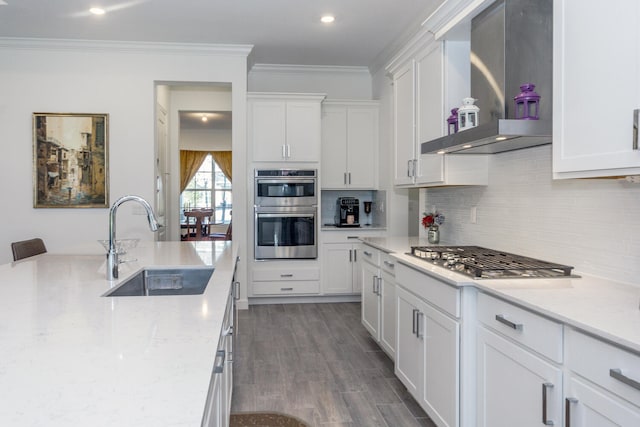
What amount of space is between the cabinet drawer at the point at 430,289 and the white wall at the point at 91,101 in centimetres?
291

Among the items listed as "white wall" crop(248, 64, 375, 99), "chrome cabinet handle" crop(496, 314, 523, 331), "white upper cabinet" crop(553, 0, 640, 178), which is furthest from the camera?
"white wall" crop(248, 64, 375, 99)

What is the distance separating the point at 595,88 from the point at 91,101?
4.63 meters

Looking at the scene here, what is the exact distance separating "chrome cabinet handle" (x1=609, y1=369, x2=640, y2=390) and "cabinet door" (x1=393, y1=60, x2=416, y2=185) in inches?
91.2

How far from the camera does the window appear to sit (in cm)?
1142

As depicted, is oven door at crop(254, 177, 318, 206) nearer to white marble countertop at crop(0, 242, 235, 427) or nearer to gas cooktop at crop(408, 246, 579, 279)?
gas cooktop at crop(408, 246, 579, 279)

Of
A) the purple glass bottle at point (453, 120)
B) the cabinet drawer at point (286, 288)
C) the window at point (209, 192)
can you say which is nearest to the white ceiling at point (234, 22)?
the purple glass bottle at point (453, 120)

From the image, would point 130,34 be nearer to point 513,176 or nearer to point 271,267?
point 271,267

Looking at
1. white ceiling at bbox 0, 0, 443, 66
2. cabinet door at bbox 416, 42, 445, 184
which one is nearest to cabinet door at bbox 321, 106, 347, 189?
white ceiling at bbox 0, 0, 443, 66

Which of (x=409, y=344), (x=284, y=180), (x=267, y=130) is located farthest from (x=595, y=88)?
(x=267, y=130)

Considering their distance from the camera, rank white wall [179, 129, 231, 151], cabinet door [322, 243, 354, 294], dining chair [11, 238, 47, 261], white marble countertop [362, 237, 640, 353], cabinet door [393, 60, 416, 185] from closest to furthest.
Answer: white marble countertop [362, 237, 640, 353] → dining chair [11, 238, 47, 261] → cabinet door [393, 60, 416, 185] → cabinet door [322, 243, 354, 294] → white wall [179, 129, 231, 151]

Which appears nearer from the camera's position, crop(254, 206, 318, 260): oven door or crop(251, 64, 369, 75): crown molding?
crop(254, 206, 318, 260): oven door

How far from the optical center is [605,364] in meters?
1.22

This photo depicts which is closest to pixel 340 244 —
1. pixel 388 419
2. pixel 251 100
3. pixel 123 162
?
pixel 251 100

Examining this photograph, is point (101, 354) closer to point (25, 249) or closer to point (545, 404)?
point (545, 404)
